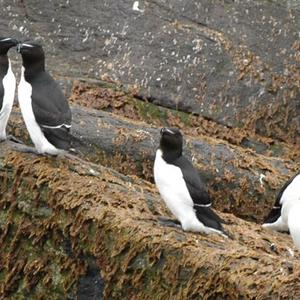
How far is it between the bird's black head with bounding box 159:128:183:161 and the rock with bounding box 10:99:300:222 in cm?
217

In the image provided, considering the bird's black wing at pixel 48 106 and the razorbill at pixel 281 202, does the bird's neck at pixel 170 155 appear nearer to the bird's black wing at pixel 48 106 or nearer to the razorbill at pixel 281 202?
the bird's black wing at pixel 48 106

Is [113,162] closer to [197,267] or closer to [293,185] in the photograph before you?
[293,185]

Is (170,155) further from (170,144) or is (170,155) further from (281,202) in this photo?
(281,202)

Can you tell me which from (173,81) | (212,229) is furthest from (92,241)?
(173,81)

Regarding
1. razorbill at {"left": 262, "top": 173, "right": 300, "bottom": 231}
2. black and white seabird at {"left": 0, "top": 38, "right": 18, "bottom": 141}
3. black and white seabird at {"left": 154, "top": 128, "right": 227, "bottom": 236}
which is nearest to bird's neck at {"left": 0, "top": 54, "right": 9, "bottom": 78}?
black and white seabird at {"left": 0, "top": 38, "right": 18, "bottom": 141}

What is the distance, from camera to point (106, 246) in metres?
7.58

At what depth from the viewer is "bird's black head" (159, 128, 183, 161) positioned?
773cm

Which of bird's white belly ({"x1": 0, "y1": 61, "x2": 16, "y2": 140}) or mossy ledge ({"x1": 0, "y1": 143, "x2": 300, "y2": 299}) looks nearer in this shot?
mossy ledge ({"x1": 0, "y1": 143, "x2": 300, "y2": 299})

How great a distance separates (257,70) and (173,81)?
979 millimetres

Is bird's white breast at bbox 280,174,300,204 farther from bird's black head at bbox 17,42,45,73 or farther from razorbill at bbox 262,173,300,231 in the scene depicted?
bird's black head at bbox 17,42,45,73

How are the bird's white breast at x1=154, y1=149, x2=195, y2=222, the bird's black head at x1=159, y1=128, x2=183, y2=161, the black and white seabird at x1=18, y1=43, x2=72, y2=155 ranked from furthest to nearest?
1. the black and white seabird at x1=18, y1=43, x2=72, y2=155
2. the bird's black head at x1=159, y1=128, x2=183, y2=161
3. the bird's white breast at x1=154, y1=149, x2=195, y2=222

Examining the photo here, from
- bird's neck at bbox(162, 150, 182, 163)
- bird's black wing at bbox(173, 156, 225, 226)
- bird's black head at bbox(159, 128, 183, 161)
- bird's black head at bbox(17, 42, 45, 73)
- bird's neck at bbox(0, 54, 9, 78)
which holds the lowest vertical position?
bird's black wing at bbox(173, 156, 225, 226)

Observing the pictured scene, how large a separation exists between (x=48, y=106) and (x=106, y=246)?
4.41 feet

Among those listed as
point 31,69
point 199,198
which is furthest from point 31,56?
point 199,198
